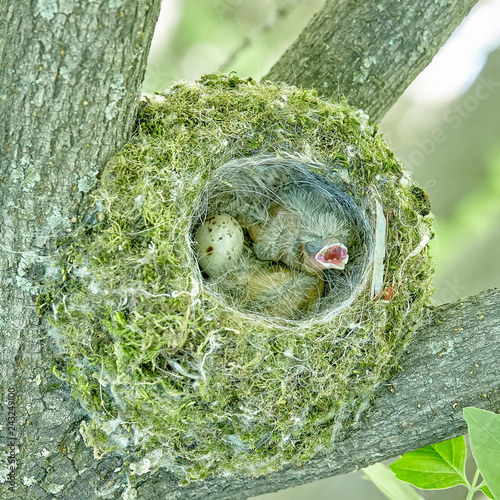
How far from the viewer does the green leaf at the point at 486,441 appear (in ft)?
4.97

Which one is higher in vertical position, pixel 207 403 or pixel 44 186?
pixel 44 186

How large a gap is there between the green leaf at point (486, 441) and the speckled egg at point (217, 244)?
110 centimetres

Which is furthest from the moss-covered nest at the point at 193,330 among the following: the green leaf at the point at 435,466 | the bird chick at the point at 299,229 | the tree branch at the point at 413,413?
the bird chick at the point at 299,229

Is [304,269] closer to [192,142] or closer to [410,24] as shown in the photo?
[192,142]

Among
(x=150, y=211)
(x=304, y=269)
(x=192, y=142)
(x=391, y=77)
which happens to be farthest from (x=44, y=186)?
(x=391, y=77)

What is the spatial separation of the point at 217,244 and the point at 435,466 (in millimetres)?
1152

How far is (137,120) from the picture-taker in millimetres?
1867

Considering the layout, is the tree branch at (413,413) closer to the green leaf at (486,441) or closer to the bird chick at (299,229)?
the green leaf at (486,441)

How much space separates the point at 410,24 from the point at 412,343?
4.21 feet

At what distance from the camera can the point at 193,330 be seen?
171 centimetres

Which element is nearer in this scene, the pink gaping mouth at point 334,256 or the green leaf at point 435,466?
the green leaf at point 435,466

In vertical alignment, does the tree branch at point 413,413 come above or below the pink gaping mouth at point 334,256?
below

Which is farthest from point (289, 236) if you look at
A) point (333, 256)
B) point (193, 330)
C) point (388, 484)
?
point (388, 484)

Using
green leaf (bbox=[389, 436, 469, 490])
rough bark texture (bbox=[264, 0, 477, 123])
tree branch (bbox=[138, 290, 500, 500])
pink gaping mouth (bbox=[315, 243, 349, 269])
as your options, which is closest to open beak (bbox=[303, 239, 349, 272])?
pink gaping mouth (bbox=[315, 243, 349, 269])
